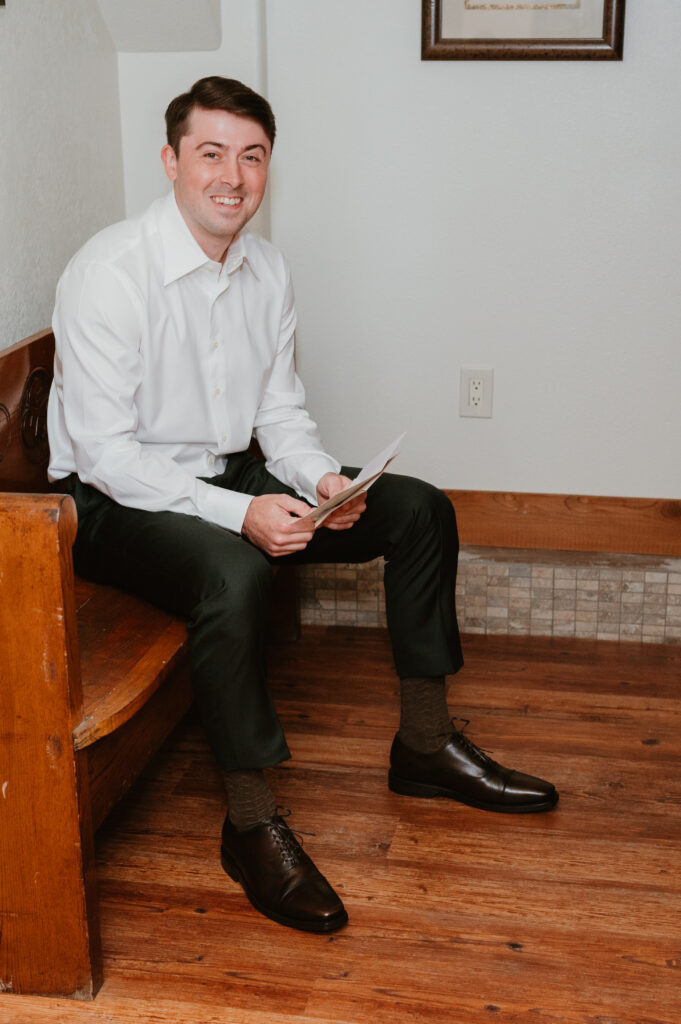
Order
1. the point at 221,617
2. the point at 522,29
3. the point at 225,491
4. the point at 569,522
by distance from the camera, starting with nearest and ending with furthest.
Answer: the point at 221,617
the point at 225,491
the point at 522,29
the point at 569,522

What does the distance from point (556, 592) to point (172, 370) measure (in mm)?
1168

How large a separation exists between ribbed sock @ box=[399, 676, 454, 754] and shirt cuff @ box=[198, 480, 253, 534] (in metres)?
0.41

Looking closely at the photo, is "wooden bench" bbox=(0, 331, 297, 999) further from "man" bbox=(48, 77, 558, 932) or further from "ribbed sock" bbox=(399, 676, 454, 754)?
"ribbed sock" bbox=(399, 676, 454, 754)

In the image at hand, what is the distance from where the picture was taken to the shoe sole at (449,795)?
1853 millimetres

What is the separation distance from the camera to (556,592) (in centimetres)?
259

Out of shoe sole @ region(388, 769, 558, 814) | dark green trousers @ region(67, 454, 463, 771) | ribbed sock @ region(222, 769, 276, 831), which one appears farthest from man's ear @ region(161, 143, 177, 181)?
shoe sole @ region(388, 769, 558, 814)

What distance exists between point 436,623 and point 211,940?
0.63 metres

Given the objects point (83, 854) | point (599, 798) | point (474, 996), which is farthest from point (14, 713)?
point (599, 798)

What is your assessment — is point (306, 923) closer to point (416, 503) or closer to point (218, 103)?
point (416, 503)

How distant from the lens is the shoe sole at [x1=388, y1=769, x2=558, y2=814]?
1.85m

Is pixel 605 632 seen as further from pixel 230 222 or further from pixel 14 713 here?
pixel 14 713

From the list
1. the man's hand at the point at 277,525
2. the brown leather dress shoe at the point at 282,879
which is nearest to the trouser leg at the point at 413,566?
the man's hand at the point at 277,525

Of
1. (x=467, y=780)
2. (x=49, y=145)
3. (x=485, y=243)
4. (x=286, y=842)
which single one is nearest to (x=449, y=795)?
(x=467, y=780)

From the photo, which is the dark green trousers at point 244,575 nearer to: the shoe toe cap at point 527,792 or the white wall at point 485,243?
the shoe toe cap at point 527,792
